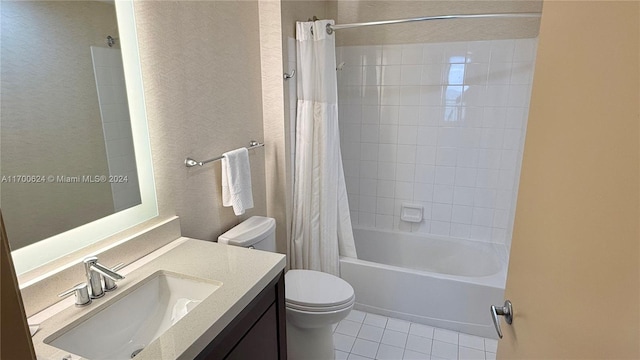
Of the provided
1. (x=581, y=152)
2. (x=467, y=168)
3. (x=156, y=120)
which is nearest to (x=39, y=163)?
(x=156, y=120)

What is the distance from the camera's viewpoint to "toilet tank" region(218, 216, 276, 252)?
1775 millimetres

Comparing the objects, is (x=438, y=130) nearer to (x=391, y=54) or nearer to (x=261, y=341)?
(x=391, y=54)

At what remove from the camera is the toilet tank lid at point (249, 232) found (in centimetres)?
177

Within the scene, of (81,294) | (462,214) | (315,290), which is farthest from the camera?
(462,214)

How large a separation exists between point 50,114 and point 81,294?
56cm

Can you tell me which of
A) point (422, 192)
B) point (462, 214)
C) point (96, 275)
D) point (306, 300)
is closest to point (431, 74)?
point (422, 192)

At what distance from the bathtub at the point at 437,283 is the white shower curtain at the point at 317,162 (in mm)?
245

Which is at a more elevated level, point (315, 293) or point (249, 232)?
point (249, 232)

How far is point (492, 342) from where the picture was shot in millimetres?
2227

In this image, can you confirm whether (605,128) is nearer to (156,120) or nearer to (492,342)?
(156,120)

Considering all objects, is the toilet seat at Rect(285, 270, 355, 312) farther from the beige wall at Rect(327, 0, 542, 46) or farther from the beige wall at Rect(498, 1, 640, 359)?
the beige wall at Rect(327, 0, 542, 46)

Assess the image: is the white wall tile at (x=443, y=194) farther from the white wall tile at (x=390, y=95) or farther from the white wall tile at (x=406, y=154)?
the white wall tile at (x=390, y=95)

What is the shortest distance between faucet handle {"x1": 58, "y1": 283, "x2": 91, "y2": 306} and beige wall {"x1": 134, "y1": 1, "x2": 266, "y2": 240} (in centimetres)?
45

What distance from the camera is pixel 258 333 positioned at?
1294 millimetres
